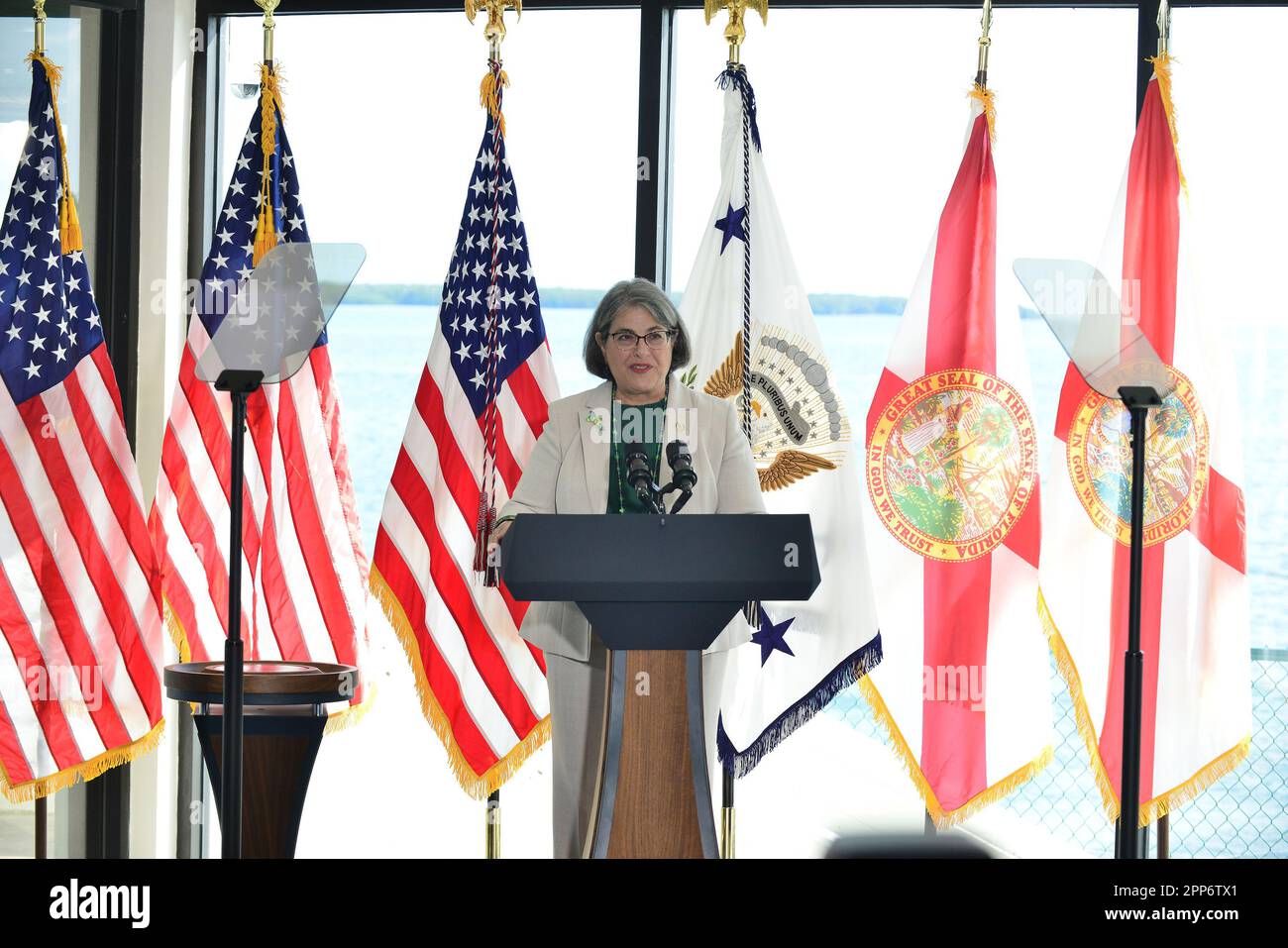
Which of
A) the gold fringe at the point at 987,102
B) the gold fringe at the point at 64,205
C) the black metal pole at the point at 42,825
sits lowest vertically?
the black metal pole at the point at 42,825

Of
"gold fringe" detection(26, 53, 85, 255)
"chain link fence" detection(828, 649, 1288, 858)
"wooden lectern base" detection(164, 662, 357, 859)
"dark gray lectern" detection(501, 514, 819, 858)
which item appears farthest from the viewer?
"chain link fence" detection(828, 649, 1288, 858)

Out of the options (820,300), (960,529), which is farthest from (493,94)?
(820,300)

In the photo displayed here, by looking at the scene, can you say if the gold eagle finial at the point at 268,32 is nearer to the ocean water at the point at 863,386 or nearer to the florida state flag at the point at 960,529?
the florida state flag at the point at 960,529

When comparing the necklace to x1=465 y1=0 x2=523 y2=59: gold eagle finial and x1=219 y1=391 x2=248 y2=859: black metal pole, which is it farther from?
x1=465 y1=0 x2=523 y2=59: gold eagle finial

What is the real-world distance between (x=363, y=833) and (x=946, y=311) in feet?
11.0

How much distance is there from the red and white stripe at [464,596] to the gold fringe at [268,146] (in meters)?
0.57

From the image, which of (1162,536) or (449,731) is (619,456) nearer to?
(449,731)

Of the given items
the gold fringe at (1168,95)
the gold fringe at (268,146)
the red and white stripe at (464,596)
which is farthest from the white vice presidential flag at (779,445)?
the gold fringe at (268,146)

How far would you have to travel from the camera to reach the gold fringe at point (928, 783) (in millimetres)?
3020

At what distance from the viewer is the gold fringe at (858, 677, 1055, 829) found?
302cm

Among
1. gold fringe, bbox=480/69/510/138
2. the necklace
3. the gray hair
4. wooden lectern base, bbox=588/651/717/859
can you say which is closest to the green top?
the necklace

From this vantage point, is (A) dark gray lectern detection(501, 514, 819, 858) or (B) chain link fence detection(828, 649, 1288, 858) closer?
(A) dark gray lectern detection(501, 514, 819, 858)

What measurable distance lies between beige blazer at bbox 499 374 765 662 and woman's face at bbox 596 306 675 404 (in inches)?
2.6
